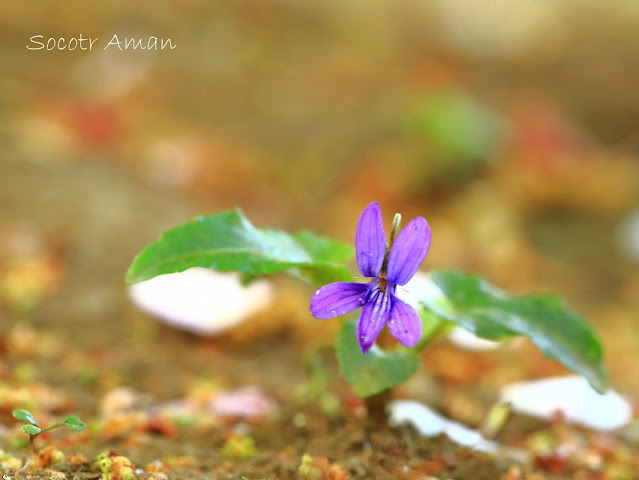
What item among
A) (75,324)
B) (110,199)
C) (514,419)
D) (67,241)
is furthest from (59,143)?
(514,419)

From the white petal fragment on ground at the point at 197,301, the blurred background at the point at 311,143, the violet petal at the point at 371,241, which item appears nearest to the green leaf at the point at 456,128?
the blurred background at the point at 311,143

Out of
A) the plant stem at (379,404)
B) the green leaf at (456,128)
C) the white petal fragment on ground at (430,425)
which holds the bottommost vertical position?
the white petal fragment on ground at (430,425)

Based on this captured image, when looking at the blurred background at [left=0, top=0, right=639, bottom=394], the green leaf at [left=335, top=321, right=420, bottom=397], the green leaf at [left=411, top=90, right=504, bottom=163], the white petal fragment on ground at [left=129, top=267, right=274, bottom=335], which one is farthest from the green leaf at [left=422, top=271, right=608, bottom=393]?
the green leaf at [left=411, top=90, right=504, bottom=163]

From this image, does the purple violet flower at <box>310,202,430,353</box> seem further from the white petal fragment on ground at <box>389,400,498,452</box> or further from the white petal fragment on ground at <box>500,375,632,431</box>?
the white petal fragment on ground at <box>500,375,632,431</box>

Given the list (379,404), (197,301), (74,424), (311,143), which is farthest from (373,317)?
(311,143)

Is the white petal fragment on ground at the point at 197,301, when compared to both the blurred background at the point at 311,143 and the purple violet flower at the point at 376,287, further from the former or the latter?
the purple violet flower at the point at 376,287

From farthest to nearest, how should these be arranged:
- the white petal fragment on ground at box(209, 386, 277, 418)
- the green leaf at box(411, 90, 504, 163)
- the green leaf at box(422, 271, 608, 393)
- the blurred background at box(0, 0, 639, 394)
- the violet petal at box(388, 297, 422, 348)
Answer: the green leaf at box(411, 90, 504, 163) → the blurred background at box(0, 0, 639, 394) → the white petal fragment on ground at box(209, 386, 277, 418) → the green leaf at box(422, 271, 608, 393) → the violet petal at box(388, 297, 422, 348)
